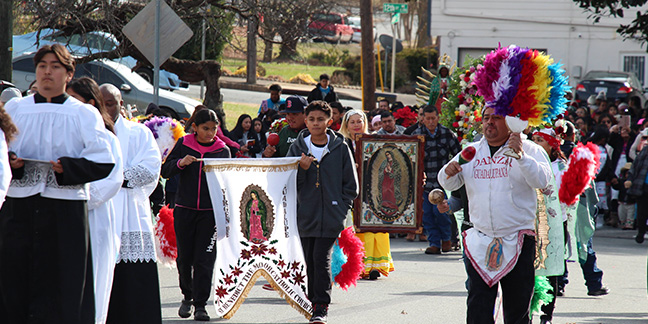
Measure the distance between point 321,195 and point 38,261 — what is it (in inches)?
128

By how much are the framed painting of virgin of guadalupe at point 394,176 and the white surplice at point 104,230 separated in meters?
5.59

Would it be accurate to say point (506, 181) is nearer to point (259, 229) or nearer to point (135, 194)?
point (135, 194)

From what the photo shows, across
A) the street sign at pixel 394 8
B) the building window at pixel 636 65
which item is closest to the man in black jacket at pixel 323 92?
the street sign at pixel 394 8

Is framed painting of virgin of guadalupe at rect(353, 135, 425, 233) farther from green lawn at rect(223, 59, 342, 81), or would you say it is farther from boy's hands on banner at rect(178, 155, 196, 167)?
green lawn at rect(223, 59, 342, 81)

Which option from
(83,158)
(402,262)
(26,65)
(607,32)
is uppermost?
(607,32)

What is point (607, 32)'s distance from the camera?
32250 millimetres

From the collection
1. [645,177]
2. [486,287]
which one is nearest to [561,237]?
[486,287]

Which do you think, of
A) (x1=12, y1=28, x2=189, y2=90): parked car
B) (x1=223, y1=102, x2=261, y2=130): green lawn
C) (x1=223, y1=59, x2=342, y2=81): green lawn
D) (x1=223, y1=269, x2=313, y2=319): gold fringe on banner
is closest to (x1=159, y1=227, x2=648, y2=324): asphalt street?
(x1=223, y1=269, x2=313, y2=319): gold fringe on banner

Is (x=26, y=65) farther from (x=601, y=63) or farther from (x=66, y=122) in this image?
(x=601, y=63)

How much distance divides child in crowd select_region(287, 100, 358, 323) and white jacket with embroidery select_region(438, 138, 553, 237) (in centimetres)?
198

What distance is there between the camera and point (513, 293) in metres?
5.95

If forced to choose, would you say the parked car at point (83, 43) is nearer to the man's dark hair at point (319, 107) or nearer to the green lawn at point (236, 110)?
the green lawn at point (236, 110)

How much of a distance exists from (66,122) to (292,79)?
109 feet

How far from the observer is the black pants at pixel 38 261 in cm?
497
